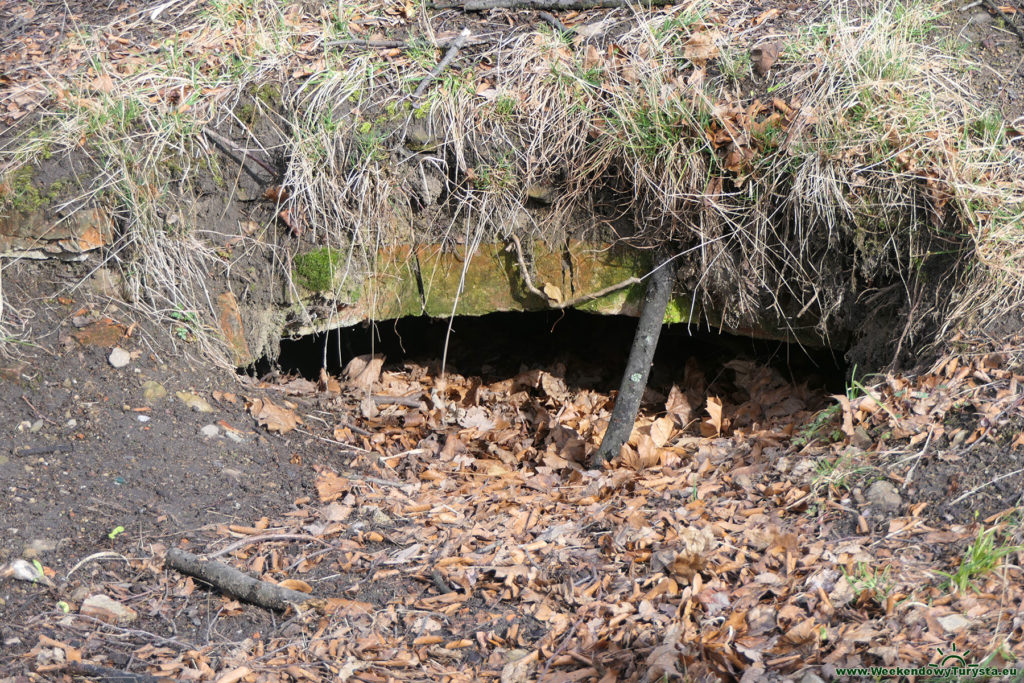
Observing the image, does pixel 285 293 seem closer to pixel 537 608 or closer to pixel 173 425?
pixel 173 425

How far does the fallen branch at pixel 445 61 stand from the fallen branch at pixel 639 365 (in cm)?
140

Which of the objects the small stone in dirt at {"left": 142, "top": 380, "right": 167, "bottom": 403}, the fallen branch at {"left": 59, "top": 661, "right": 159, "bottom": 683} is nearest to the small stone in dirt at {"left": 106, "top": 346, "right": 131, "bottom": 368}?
the small stone in dirt at {"left": 142, "top": 380, "right": 167, "bottom": 403}

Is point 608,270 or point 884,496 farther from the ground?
point 608,270

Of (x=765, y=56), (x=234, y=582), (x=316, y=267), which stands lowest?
(x=234, y=582)

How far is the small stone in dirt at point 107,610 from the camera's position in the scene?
2541 mm

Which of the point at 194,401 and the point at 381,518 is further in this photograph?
the point at 194,401

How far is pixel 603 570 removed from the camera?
2.77 meters

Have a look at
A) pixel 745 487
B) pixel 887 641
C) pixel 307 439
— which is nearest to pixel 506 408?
pixel 307 439

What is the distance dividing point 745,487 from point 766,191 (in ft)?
4.28

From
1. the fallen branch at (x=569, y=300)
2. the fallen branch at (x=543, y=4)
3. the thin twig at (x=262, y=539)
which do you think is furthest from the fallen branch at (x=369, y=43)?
the thin twig at (x=262, y=539)

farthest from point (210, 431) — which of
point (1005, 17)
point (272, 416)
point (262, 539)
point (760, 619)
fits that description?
point (1005, 17)

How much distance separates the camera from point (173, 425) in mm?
3424

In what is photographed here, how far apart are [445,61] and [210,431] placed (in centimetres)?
205

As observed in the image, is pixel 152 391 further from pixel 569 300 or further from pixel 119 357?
pixel 569 300
